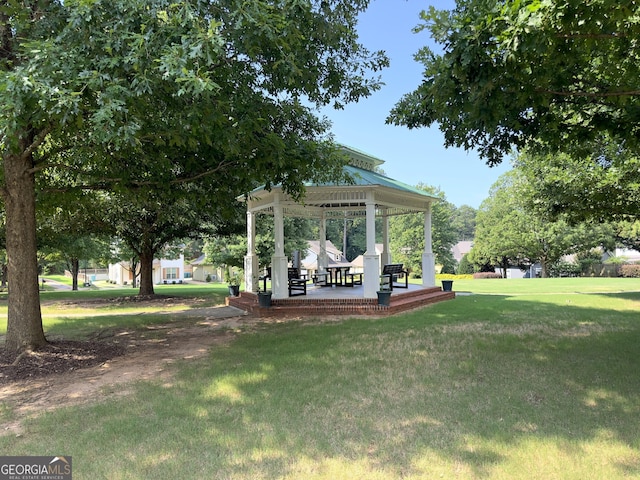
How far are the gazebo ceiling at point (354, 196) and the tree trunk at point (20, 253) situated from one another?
431 cm

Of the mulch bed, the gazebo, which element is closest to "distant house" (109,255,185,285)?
the gazebo

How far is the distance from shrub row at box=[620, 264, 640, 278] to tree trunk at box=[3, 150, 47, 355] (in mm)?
44619

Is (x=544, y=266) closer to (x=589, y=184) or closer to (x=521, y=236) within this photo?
(x=521, y=236)

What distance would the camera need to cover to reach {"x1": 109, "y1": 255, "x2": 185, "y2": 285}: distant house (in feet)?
185

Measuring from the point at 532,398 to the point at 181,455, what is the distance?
3.62 m

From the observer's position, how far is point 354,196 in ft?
39.1

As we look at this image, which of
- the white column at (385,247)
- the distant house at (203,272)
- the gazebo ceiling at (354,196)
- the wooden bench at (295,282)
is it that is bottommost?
the distant house at (203,272)

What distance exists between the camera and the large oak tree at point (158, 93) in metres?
4.22

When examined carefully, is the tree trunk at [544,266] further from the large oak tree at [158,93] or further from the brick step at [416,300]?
the large oak tree at [158,93]

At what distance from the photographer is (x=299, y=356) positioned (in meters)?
6.40

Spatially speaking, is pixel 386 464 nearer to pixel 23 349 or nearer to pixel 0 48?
pixel 23 349

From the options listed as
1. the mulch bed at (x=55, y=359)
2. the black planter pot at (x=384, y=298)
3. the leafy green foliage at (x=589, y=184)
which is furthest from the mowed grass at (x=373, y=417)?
the leafy green foliage at (x=589, y=184)

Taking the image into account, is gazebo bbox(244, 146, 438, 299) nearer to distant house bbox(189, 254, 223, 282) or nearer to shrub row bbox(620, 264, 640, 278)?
shrub row bbox(620, 264, 640, 278)

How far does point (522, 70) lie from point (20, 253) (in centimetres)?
755
